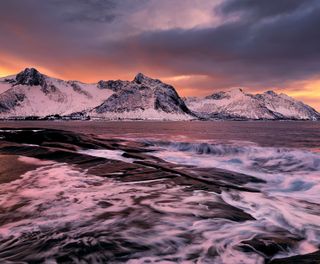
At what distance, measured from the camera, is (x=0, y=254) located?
640cm

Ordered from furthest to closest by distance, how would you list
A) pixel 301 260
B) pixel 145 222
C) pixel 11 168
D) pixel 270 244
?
pixel 11 168 < pixel 145 222 < pixel 270 244 < pixel 301 260

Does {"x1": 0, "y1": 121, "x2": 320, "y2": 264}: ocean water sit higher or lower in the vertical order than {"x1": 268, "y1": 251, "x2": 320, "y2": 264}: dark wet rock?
lower

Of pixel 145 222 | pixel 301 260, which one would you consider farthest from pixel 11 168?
pixel 301 260

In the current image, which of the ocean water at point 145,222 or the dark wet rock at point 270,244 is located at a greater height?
the dark wet rock at point 270,244

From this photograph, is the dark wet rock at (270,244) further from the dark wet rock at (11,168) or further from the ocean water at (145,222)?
the dark wet rock at (11,168)

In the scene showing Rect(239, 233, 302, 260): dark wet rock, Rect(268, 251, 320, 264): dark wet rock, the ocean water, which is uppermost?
Rect(268, 251, 320, 264): dark wet rock

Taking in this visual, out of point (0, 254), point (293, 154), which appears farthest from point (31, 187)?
point (293, 154)

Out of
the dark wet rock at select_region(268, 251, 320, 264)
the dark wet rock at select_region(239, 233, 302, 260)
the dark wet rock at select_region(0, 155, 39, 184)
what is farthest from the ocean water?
the dark wet rock at select_region(0, 155, 39, 184)

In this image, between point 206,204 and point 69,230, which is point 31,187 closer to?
point 69,230

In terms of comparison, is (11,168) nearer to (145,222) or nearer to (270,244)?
(145,222)

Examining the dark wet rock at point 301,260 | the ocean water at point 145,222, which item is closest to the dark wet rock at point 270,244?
the ocean water at point 145,222

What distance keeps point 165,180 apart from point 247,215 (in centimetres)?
501

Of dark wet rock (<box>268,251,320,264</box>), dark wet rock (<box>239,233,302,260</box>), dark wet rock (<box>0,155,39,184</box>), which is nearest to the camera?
dark wet rock (<box>268,251,320,264</box>)

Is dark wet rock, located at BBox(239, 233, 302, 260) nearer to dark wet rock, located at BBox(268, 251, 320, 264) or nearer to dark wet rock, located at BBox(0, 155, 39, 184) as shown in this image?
dark wet rock, located at BBox(268, 251, 320, 264)
